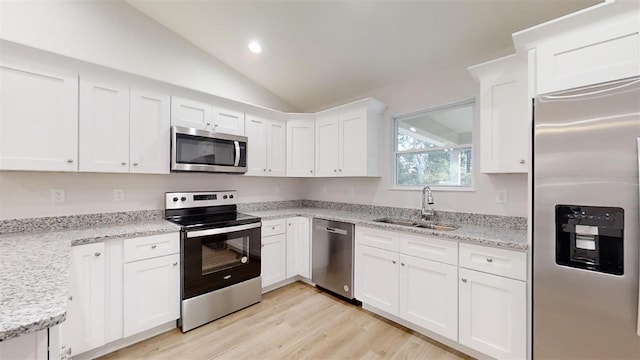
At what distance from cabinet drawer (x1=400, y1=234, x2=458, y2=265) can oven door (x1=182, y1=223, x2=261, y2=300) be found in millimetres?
1544

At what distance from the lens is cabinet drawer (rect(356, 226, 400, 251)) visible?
2.44 metres

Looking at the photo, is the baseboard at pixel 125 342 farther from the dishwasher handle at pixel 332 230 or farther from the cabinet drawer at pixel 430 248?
the cabinet drawer at pixel 430 248

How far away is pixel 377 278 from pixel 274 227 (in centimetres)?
130

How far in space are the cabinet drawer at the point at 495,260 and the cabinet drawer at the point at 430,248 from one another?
72mm

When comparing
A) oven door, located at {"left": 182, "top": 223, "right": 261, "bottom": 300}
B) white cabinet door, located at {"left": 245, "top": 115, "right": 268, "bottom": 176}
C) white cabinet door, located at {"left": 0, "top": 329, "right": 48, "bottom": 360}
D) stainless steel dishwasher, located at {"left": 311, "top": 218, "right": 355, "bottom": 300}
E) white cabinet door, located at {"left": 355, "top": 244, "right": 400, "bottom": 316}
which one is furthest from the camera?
white cabinet door, located at {"left": 245, "top": 115, "right": 268, "bottom": 176}

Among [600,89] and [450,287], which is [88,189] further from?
[600,89]

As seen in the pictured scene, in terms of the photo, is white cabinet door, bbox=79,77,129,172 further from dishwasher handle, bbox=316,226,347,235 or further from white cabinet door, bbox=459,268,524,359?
white cabinet door, bbox=459,268,524,359

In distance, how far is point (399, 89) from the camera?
124 inches

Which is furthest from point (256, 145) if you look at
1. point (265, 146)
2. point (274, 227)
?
point (274, 227)

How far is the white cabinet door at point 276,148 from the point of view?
3.49 metres

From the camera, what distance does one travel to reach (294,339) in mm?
2242

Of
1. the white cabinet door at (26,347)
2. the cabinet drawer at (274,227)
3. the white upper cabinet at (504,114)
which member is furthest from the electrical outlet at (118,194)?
the white upper cabinet at (504,114)

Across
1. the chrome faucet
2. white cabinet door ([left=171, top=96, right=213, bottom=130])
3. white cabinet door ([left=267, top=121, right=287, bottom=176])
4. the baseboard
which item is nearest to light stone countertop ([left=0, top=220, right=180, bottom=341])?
the baseboard

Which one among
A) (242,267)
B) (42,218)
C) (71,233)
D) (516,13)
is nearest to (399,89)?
(516,13)
